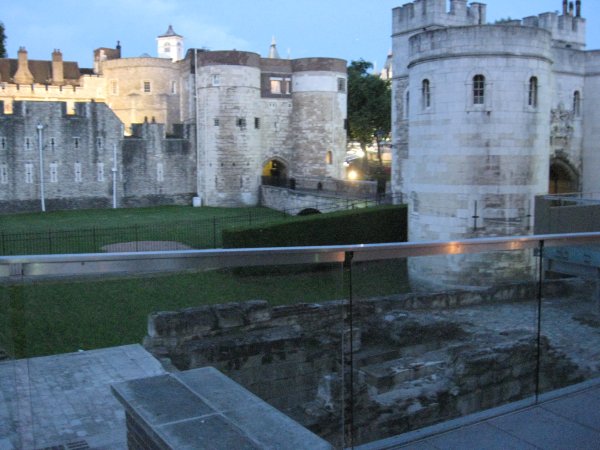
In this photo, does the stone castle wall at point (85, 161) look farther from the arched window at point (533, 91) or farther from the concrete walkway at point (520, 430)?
the concrete walkway at point (520, 430)

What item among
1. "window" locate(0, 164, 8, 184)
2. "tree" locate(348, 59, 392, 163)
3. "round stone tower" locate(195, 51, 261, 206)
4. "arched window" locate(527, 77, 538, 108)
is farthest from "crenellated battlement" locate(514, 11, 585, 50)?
"window" locate(0, 164, 8, 184)

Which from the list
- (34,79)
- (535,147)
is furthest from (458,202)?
(34,79)

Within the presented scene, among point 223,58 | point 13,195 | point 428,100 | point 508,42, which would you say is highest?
point 223,58

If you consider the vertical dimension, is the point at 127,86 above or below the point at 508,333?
above

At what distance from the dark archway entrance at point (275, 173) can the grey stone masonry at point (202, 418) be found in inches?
1526

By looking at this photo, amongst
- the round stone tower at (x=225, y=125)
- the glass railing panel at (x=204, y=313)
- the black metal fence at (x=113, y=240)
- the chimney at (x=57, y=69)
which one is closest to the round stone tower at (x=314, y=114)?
the round stone tower at (x=225, y=125)

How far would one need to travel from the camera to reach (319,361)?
3.62 meters

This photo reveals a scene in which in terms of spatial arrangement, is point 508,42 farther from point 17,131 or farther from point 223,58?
point 17,131

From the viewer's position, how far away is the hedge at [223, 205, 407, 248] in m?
22.5

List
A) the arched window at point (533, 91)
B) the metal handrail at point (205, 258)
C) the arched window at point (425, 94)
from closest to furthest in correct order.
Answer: the metal handrail at point (205, 258) < the arched window at point (533, 91) < the arched window at point (425, 94)

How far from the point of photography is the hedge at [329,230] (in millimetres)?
22500

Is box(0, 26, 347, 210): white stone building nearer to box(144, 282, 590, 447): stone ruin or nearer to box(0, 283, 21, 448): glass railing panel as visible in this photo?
box(144, 282, 590, 447): stone ruin

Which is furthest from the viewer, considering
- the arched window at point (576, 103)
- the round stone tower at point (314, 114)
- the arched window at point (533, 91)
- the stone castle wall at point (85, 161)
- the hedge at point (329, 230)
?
the round stone tower at point (314, 114)

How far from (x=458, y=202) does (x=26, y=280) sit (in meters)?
17.0
